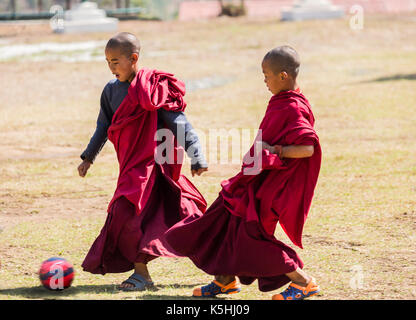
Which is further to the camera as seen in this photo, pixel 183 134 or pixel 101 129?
pixel 101 129

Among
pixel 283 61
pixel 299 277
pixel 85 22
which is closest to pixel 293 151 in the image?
pixel 283 61

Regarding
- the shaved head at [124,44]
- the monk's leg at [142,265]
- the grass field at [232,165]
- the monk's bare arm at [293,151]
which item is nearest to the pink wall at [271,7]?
the grass field at [232,165]

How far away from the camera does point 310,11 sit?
2877 centimetres

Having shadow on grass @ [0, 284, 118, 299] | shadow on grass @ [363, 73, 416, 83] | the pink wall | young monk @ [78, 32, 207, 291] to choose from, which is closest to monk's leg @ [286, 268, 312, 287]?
young monk @ [78, 32, 207, 291]

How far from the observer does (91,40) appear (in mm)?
24000

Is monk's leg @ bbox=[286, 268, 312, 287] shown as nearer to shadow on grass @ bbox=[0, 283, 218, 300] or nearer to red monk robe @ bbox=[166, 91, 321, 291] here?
red monk robe @ bbox=[166, 91, 321, 291]

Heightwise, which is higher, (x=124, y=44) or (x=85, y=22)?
(x=124, y=44)

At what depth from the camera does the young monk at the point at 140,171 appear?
4773 mm

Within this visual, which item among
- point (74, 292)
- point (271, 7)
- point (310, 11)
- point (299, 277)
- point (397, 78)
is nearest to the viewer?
point (299, 277)

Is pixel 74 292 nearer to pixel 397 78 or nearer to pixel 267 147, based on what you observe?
pixel 267 147

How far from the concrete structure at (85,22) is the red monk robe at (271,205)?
22290 mm

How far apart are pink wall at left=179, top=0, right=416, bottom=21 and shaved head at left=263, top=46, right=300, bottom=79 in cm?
2993

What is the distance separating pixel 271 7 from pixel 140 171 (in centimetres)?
3330

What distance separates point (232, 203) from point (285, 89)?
0.72m
